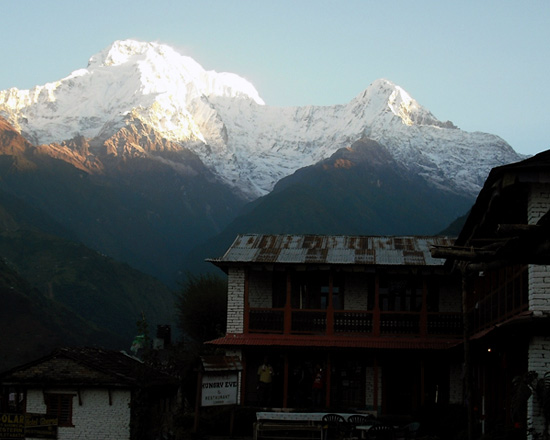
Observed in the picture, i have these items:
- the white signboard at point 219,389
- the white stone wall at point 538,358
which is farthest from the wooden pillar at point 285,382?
the white stone wall at point 538,358

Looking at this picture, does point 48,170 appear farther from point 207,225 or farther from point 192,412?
point 192,412

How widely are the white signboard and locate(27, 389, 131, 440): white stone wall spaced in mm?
4496

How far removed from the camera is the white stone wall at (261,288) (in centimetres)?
3175

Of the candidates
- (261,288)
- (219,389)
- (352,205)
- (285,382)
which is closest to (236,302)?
(261,288)

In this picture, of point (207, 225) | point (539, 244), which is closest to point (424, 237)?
point (539, 244)

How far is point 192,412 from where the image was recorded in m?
27.7

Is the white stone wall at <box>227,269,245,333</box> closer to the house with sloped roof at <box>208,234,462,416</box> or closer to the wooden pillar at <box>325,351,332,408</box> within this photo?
the house with sloped roof at <box>208,234,462,416</box>

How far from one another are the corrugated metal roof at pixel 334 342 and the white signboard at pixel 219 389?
4.02 metres

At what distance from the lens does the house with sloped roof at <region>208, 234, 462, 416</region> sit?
96.6ft

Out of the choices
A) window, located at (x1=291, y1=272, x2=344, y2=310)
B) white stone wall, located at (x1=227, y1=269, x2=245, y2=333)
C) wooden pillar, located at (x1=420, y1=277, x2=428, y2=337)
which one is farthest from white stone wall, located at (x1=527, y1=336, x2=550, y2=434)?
white stone wall, located at (x1=227, y1=269, x2=245, y2=333)

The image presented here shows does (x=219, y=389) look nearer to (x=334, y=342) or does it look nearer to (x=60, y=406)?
(x=334, y=342)

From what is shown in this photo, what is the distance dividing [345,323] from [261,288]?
3588 millimetres

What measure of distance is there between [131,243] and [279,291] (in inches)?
4699

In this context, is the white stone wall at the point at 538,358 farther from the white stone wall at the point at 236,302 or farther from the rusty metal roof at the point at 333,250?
the white stone wall at the point at 236,302
